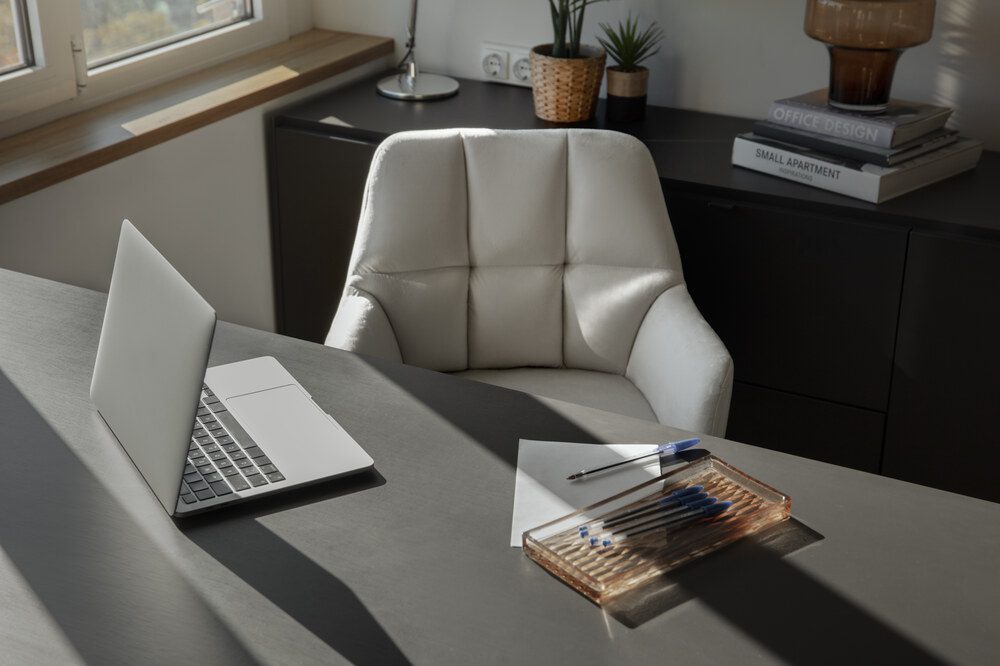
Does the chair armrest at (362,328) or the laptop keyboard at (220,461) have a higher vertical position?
the laptop keyboard at (220,461)

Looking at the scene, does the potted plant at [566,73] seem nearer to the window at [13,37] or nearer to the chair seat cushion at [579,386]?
the chair seat cushion at [579,386]

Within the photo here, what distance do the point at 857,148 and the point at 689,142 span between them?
0.41m

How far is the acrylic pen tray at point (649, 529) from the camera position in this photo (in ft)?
3.65

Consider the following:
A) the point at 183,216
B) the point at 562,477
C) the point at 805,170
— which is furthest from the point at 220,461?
the point at 805,170

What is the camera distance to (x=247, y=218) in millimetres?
2744

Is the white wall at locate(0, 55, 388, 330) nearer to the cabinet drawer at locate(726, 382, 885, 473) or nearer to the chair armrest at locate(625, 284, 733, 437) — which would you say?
the chair armrest at locate(625, 284, 733, 437)

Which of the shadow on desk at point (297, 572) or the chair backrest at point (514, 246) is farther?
the chair backrest at point (514, 246)

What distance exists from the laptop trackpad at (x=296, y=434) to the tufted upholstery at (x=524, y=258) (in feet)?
2.11

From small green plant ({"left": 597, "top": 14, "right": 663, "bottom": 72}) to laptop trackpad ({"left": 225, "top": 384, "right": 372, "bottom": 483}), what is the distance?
5.10 ft

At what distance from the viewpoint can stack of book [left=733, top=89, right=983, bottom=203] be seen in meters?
2.29

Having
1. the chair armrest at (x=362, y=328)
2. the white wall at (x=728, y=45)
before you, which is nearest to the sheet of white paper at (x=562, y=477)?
the chair armrest at (x=362, y=328)

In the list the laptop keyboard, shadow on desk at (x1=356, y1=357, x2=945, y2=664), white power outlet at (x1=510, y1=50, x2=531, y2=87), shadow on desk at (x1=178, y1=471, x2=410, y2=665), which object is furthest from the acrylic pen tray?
white power outlet at (x1=510, y1=50, x2=531, y2=87)

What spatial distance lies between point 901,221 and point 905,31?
1.41 ft

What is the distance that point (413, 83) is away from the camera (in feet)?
9.53
